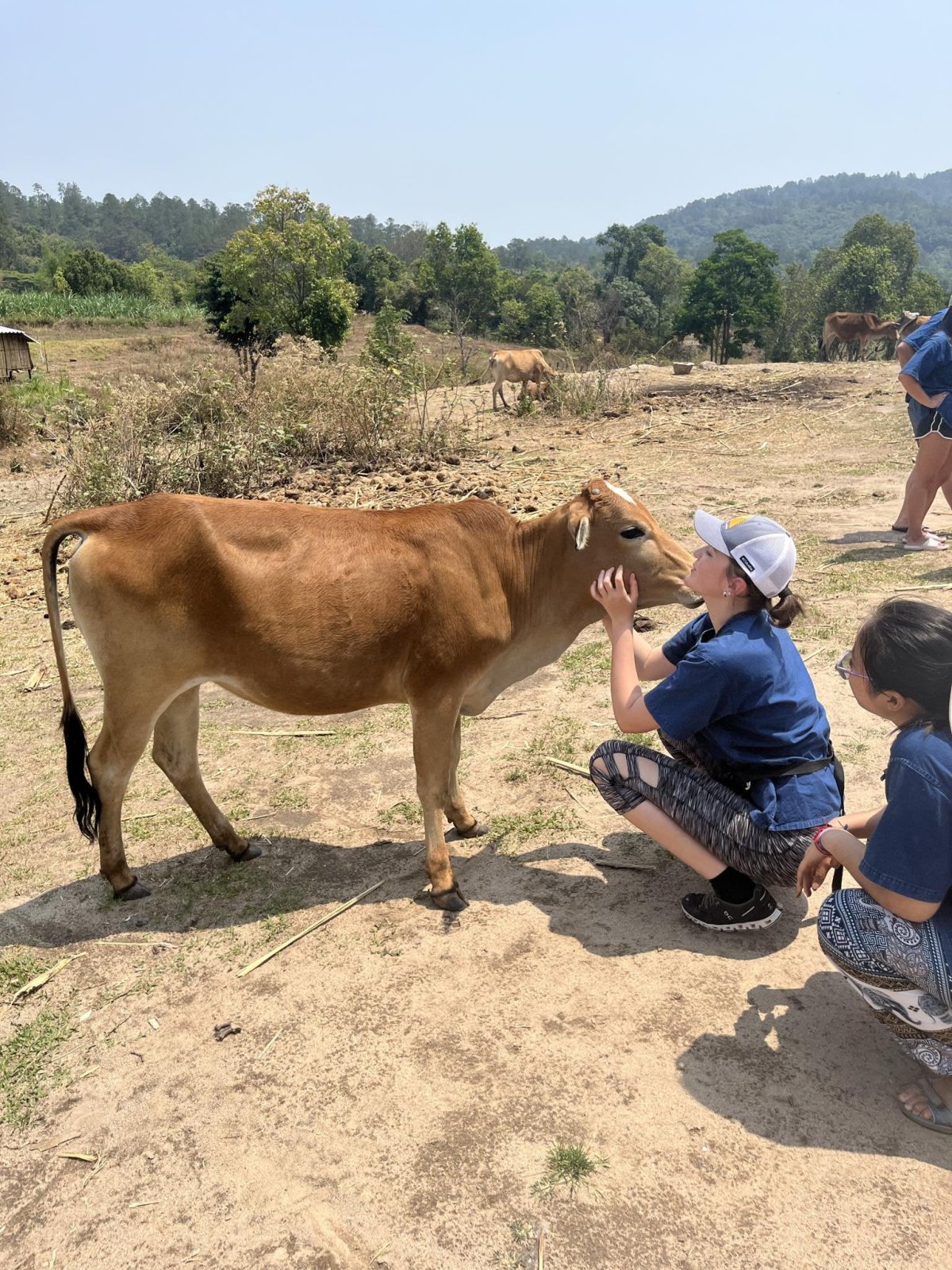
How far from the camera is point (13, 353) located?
25812 mm

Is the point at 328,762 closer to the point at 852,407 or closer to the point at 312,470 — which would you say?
the point at 312,470

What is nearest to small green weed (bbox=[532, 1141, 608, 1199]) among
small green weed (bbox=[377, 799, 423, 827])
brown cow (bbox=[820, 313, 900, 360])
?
small green weed (bbox=[377, 799, 423, 827])

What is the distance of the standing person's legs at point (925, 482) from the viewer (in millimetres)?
7484

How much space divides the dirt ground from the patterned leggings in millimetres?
385

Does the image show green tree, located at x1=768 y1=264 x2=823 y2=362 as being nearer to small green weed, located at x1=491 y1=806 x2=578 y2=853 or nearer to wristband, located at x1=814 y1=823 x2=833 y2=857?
small green weed, located at x1=491 y1=806 x2=578 y2=853

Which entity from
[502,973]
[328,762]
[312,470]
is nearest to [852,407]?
[312,470]

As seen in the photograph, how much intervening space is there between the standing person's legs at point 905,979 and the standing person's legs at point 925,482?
5.82 m

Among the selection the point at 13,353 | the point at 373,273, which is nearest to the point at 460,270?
the point at 373,273

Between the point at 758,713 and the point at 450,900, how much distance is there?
158cm

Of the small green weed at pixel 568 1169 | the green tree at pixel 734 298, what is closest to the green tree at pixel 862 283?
the green tree at pixel 734 298

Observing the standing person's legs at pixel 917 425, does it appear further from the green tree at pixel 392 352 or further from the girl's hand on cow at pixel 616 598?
the green tree at pixel 392 352

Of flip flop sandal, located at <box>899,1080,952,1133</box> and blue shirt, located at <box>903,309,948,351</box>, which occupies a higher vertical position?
blue shirt, located at <box>903,309,948,351</box>

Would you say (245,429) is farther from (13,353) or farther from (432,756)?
(13,353)

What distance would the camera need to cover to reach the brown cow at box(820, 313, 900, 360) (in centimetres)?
3167
